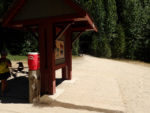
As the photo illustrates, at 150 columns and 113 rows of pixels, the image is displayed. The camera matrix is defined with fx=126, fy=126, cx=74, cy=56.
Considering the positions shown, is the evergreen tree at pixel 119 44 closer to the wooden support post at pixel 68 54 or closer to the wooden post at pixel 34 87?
the wooden support post at pixel 68 54

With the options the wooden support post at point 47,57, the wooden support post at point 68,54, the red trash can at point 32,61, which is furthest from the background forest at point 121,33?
the red trash can at point 32,61

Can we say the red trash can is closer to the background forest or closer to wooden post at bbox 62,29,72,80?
wooden post at bbox 62,29,72,80

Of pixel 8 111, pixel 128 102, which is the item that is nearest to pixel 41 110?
pixel 8 111

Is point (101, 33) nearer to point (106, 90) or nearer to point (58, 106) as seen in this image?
point (106, 90)

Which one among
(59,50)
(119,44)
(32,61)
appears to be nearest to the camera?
(32,61)

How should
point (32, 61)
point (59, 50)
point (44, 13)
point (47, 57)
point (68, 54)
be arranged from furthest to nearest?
point (68, 54) < point (59, 50) < point (47, 57) < point (44, 13) < point (32, 61)

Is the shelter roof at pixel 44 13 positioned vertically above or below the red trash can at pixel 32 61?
above

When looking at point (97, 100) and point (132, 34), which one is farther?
point (132, 34)

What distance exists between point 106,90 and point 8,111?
3777 millimetres

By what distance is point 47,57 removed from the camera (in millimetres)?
4805

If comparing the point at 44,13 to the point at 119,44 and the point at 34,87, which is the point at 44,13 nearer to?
the point at 34,87

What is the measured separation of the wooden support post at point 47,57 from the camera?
473cm

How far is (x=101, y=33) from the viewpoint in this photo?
1165 inches

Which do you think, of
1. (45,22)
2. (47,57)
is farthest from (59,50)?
(45,22)
